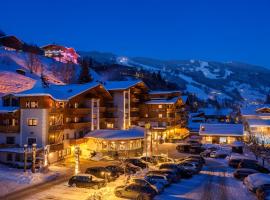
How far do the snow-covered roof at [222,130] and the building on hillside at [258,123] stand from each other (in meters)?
2.58

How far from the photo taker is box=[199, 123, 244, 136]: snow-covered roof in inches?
2697

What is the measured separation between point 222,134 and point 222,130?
1.66 meters

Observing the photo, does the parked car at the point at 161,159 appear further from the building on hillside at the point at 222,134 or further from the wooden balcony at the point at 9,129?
the building on hillside at the point at 222,134

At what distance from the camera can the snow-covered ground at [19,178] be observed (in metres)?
30.4

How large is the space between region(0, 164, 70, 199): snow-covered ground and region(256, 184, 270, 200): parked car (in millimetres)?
21143

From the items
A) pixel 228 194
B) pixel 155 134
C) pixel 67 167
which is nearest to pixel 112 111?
pixel 155 134

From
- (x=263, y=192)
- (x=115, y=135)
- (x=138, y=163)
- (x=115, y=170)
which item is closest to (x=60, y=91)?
(x=115, y=135)

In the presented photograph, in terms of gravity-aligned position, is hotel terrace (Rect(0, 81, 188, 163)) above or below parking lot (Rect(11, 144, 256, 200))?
above

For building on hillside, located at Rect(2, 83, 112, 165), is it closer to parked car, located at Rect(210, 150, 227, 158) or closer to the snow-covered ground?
the snow-covered ground

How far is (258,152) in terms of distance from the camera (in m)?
49.1

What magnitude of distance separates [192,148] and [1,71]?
56.3 metres

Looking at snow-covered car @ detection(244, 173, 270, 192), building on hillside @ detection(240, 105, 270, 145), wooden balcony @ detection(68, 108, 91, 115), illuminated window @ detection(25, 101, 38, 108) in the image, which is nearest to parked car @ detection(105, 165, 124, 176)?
snow-covered car @ detection(244, 173, 270, 192)

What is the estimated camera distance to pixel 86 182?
30.2 m

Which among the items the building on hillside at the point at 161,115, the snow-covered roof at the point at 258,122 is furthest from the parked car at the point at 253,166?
the snow-covered roof at the point at 258,122
